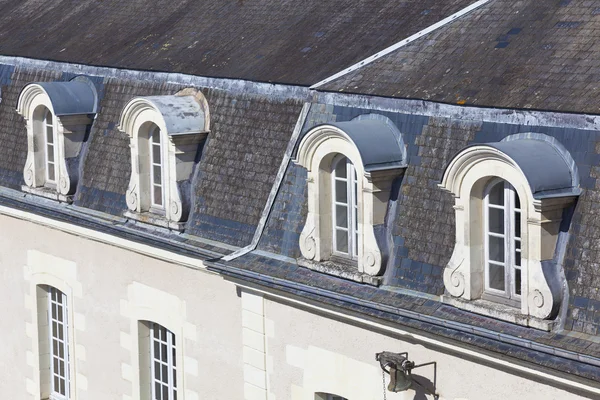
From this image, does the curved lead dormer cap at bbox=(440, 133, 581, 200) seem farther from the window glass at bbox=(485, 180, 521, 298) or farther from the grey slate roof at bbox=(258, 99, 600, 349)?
the window glass at bbox=(485, 180, 521, 298)

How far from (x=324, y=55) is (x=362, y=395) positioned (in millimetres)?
4355

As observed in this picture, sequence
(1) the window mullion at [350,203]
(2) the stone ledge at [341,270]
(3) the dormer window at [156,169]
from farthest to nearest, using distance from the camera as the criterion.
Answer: (3) the dormer window at [156,169], (1) the window mullion at [350,203], (2) the stone ledge at [341,270]

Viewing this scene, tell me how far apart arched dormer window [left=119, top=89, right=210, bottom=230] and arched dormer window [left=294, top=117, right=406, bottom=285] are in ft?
8.50

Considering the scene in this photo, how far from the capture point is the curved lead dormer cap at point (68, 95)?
17.7 m

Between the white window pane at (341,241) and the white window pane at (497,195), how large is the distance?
7.63 ft

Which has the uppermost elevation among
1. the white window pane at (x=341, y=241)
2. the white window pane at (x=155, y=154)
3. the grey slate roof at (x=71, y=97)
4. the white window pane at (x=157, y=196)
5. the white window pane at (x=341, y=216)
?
the grey slate roof at (x=71, y=97)

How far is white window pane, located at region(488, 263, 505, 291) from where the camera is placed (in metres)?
11.9

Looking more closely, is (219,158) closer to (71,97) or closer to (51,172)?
(71,97)

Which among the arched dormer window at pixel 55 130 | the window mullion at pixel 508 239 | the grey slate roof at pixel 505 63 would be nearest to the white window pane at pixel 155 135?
the arched dormer window at pixel 55 130

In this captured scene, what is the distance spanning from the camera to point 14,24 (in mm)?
22062

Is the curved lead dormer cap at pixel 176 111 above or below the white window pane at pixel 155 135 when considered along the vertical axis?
above

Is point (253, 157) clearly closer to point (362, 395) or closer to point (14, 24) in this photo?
point (362, 395)

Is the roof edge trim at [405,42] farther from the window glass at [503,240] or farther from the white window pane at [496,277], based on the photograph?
the white window pane at [496,277]

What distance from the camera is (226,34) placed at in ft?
57.0
